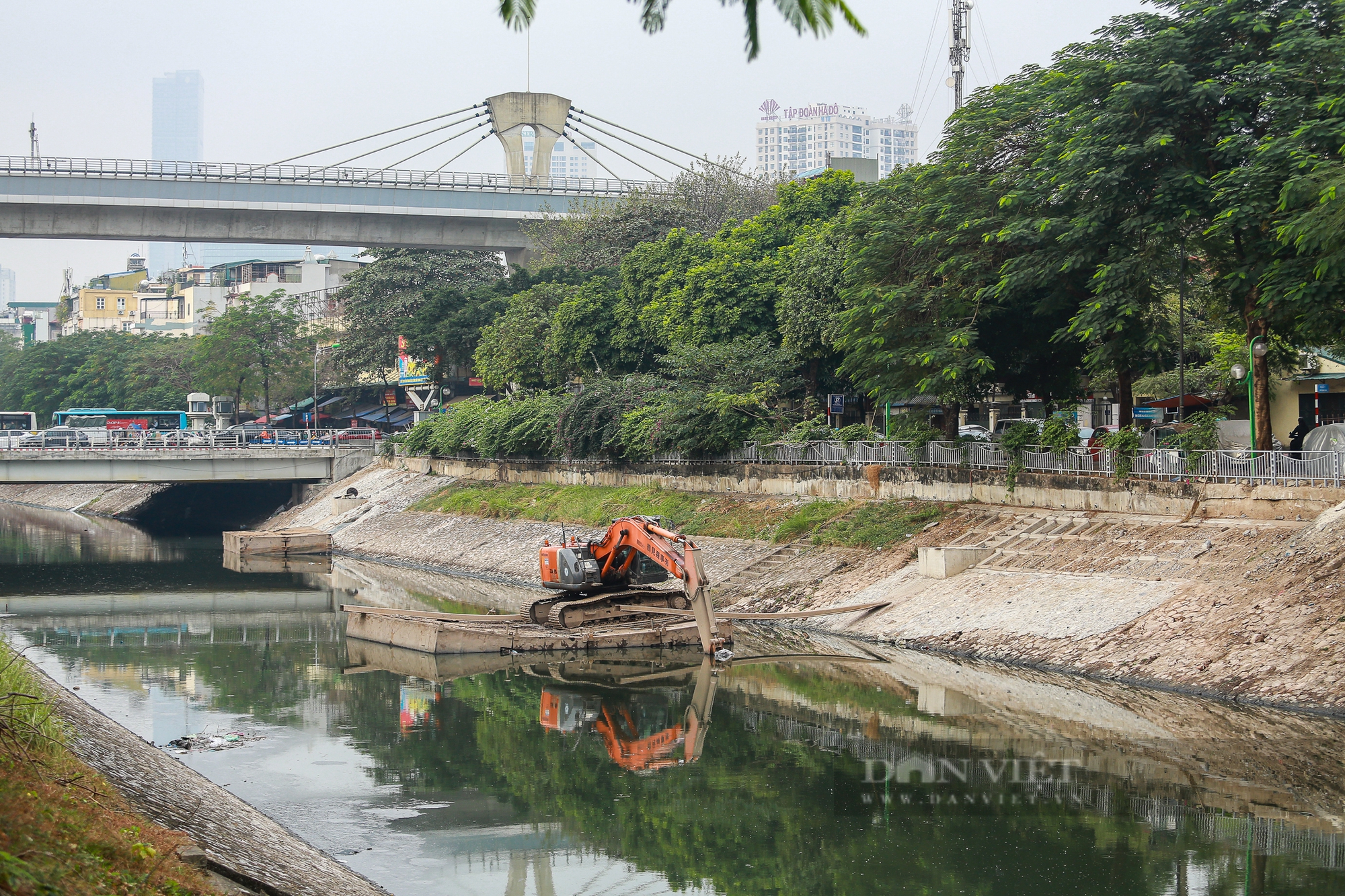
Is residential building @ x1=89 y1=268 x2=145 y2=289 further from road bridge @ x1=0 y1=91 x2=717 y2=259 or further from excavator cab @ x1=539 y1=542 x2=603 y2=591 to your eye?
excavator cab @ x1=539 y1=542 x2=603 y2=591

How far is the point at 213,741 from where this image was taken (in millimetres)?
24469

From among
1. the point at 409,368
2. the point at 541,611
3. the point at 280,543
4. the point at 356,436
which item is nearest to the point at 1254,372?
the point at 541,611

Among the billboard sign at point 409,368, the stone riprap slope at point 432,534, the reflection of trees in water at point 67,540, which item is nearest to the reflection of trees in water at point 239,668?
the stone riprap slope at point 432,534

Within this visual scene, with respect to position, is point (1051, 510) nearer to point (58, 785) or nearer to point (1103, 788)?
point (1103, 788)

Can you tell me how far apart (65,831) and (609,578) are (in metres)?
24.3

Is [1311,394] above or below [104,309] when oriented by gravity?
below

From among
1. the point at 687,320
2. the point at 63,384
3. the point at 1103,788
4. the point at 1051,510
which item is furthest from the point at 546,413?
the point at 63,384

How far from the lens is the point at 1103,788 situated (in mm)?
20125

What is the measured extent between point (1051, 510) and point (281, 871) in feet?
88.5

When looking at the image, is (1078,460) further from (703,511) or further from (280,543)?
(280,543)

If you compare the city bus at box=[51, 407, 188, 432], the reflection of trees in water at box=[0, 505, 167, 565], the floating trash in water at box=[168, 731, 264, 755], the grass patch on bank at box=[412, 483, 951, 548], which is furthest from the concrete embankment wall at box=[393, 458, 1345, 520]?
the city bus at box=[51, 407, 188, 432]

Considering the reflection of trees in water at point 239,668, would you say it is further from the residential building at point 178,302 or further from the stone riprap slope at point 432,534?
the residential building at point 178,302

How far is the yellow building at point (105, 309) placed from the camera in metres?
172

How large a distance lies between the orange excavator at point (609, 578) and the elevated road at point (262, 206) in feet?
127
